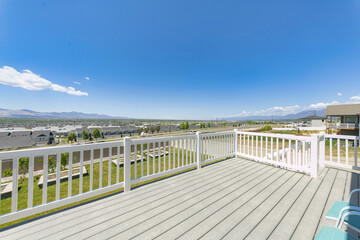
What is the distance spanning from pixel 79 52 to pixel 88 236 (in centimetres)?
1629

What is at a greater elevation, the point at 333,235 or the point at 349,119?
the point at 349,119

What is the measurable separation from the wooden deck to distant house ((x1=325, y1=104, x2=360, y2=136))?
19.2 m

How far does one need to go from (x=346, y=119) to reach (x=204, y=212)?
24572mm

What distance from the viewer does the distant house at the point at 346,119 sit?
47.9 feet

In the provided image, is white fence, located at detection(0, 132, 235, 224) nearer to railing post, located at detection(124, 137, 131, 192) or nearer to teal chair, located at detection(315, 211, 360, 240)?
railing post, located at detection(124, 137, 131, 192)

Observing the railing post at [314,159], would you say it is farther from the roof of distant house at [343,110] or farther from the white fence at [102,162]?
the roof of distant house at [343,110]

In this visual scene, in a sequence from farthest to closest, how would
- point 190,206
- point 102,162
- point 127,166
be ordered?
point 127,166 < point 102,162 < point 190,206

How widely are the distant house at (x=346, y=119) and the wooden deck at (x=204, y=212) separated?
19.2 meters

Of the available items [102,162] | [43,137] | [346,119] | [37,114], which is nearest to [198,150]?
[102,162]

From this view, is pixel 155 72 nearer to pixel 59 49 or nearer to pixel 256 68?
pixel 59 49

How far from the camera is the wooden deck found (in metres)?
1.43

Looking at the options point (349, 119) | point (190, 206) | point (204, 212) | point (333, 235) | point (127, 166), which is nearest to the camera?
point (333, 235)

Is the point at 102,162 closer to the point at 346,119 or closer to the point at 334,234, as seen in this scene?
the point at 334,234

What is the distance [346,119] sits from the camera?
52.8 feet
